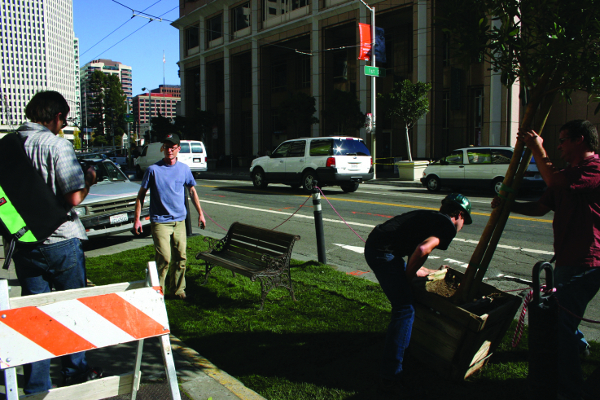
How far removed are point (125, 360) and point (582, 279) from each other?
11.5 ft

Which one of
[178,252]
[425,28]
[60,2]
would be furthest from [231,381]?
[60,2]

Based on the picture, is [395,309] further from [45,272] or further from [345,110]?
[345,110]

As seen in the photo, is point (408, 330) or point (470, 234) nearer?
point (408, 330)

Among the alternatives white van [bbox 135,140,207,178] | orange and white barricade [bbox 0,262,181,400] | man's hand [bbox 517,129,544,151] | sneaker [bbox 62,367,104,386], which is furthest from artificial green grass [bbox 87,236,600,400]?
white van [bbox 135,140,207,178]

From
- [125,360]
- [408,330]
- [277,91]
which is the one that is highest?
[277,91]

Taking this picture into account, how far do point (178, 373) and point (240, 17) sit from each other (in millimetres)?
41640

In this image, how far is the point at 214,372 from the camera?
3639mm

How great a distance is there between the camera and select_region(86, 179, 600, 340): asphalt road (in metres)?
6.92

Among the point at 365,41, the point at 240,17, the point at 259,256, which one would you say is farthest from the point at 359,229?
the point at 240,17

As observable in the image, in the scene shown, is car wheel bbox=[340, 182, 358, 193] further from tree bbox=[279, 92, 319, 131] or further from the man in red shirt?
the man in red shirt

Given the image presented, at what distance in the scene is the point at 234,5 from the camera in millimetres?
41438

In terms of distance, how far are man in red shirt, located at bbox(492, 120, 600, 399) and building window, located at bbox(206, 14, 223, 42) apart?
142 ft

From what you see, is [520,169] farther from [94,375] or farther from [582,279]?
[94,375]

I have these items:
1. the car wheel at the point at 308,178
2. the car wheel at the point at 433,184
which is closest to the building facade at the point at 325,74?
the car wheel at the point at 433,184
